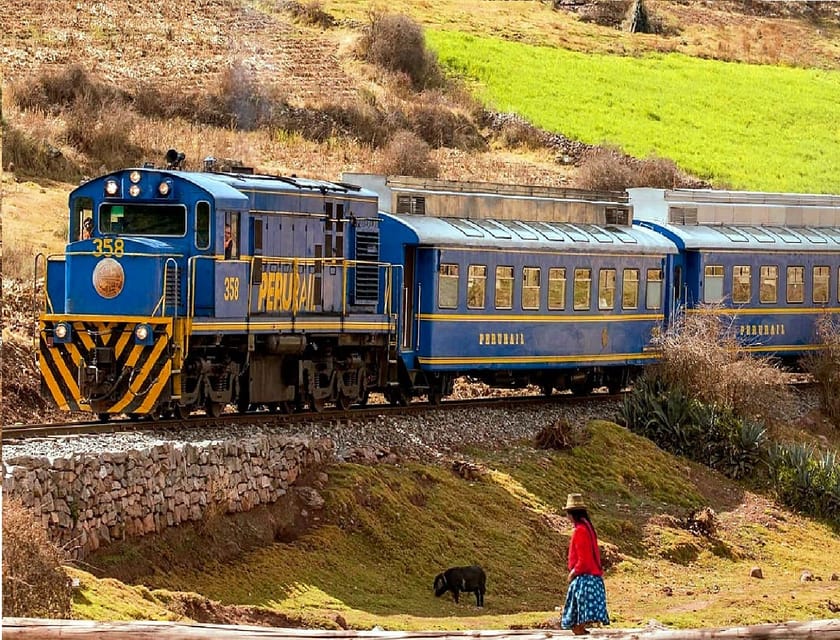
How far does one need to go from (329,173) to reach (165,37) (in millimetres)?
13765

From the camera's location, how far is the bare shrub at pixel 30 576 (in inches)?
547

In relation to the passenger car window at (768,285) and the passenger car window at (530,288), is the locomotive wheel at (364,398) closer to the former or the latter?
the passenger car window at (530,288)

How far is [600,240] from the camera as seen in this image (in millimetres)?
30516

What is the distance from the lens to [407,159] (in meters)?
46.9

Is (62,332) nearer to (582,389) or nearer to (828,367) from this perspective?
(582,389)

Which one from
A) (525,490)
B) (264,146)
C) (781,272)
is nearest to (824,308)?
(781,272)

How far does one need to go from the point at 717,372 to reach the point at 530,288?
4031 mm

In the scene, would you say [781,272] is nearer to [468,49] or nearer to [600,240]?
[600,240]

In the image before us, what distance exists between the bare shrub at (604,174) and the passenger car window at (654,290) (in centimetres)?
1758

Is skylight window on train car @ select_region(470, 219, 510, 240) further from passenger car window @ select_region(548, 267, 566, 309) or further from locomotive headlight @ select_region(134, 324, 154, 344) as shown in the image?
locomotive headlight @ select_region(134, 324, 154, 344)

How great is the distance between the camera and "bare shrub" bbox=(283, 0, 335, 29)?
6150 cm

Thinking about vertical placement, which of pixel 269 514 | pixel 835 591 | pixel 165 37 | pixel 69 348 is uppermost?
pixel 165 37

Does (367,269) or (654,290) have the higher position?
(367,269)

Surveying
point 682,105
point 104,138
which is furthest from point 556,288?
Result: point 682,105
